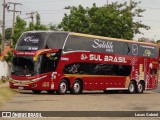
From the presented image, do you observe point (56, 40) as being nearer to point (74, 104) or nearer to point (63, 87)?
point (63, 87)

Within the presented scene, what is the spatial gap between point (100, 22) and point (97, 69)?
73.9 ft

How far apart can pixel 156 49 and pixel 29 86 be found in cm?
1356

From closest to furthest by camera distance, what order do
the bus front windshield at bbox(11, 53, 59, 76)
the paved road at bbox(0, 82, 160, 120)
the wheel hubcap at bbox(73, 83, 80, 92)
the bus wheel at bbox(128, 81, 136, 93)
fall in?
the paved road at bbox(0, 82, 160, 120)
the bus front windshield at bbox(11, 53, 59, 76)
the wheel hubcap at bbox(73, 83, 80, 92)
the bus wheel at bbox(128, 81, 136, 93)

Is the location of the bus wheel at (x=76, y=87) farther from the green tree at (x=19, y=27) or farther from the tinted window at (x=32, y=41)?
the green tree at (x=19, y=27)

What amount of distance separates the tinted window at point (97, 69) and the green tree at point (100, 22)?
18768 mm

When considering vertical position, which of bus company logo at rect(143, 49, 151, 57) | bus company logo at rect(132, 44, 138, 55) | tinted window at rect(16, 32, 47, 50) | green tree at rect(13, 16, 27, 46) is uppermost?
green tree at rect(13, 16, 27, 46)

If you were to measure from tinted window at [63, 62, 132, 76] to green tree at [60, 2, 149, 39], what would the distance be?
1877cm

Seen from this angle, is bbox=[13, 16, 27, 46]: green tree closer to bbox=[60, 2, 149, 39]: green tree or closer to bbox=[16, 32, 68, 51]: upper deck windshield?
bbox=[60, 2, 149, 39]: green tree

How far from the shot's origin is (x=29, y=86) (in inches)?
1054

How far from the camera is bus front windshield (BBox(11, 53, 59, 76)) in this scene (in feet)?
86.6

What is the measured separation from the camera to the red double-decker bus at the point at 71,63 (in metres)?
26.6

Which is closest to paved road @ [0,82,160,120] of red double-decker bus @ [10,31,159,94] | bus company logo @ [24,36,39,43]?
red double-decker bus @ [10,31,159,94]

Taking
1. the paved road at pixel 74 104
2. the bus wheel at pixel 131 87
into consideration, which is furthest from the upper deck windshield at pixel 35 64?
the bus wheel at pixel 131 87

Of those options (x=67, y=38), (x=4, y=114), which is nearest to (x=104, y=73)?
(x=67, y=38)
